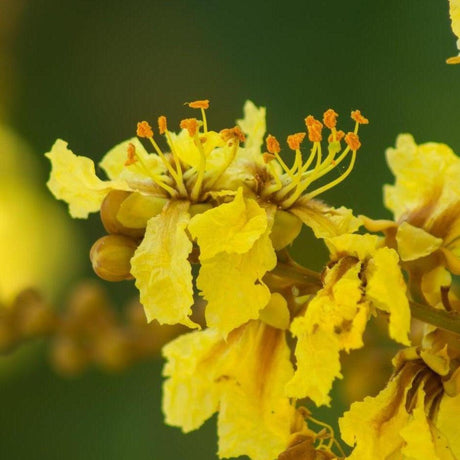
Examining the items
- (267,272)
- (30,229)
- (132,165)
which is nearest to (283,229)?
(267,272)

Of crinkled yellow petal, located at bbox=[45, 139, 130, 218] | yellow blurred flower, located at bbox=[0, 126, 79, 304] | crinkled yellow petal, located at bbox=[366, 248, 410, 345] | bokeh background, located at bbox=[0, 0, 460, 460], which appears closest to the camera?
crinkled yellow petal, located at bbox=[366, 248, 410, 345]

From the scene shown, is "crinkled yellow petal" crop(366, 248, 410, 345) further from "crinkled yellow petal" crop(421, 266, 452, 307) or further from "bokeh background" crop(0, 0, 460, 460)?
"bokeh background" crop(0, 0, 460, 460)

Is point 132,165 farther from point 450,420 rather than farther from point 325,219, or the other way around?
point 450,420

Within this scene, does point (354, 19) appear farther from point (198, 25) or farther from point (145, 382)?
point (145, 382)

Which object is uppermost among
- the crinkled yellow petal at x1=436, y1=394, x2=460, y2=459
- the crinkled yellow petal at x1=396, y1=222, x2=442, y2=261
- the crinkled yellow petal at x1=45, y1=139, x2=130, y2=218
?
the crinkled yellow petal at x1=45, y1=139, x2=130, y2=218

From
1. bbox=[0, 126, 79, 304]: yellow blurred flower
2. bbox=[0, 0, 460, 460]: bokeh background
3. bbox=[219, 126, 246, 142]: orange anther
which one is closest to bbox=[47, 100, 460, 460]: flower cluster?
bbox=[219, 126, 246, 142]: orange anther

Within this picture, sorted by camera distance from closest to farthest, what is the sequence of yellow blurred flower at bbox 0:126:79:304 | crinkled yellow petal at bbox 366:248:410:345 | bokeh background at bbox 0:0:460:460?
crinkled yellow petal at bbox 366:248:410:345 → bokeh background at bbox 0:0:460:460 → yellow blurred flower at bbox 0:126:79:304

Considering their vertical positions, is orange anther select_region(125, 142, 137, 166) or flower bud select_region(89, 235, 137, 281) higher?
orange anther select_region(125, 142, 137, 166)
